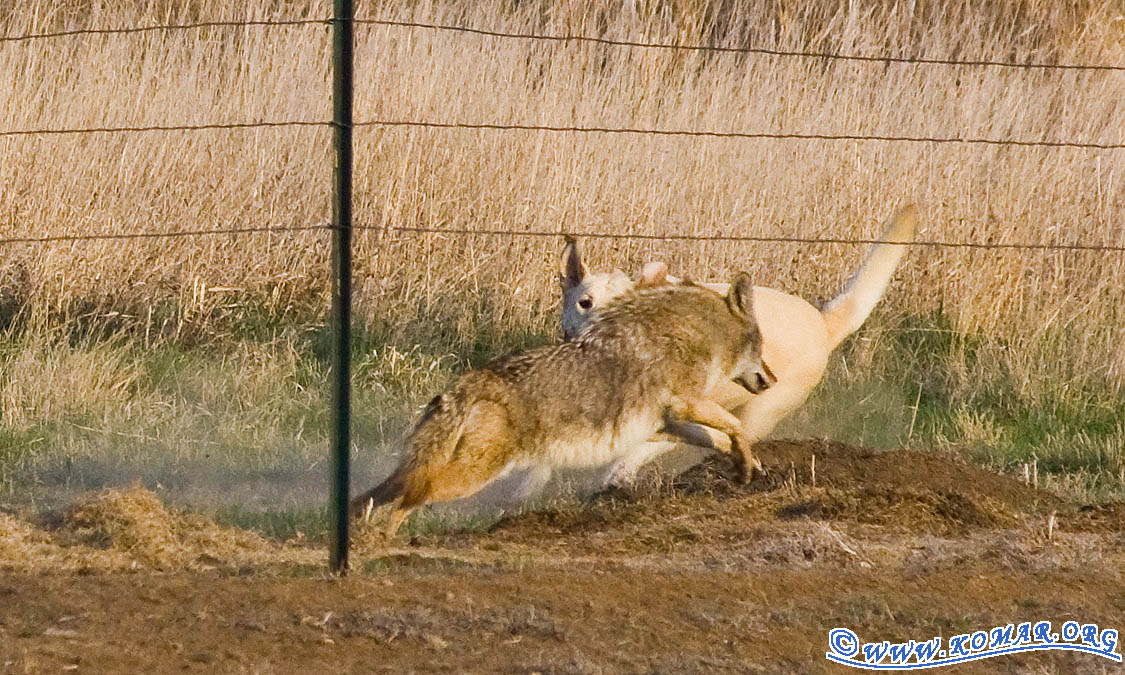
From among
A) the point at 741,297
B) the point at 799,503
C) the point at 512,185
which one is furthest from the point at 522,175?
the point at 799,503

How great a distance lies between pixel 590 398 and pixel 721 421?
0.55 metres

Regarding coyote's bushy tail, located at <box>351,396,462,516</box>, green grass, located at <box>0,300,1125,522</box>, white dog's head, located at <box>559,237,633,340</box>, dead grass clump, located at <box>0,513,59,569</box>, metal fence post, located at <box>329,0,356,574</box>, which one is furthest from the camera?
green grass, located at <box>0,300,1125,522</box>

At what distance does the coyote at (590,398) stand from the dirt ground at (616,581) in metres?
0.25

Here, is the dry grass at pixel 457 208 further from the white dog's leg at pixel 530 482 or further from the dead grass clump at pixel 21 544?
Result: the dead grass clump at pixel 21 544

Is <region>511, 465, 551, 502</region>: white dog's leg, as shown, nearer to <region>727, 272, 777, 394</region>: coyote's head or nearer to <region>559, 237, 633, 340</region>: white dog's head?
A: <region>559, 237, 633, 340</region>: white dog's head

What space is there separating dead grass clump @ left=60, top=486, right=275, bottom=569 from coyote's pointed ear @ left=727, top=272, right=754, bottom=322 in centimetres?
212

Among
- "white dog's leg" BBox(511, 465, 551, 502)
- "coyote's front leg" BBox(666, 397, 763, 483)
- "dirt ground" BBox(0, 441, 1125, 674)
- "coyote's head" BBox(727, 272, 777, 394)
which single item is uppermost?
"coyote's head" BBox(727, 272, 777, 394)

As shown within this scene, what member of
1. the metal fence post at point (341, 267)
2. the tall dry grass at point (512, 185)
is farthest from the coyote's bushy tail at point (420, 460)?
the tall dry grass at point (512, 185)

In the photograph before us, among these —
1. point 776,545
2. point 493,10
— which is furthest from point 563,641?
point 493,10

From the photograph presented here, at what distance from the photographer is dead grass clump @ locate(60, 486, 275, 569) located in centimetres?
617

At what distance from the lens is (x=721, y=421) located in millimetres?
6957

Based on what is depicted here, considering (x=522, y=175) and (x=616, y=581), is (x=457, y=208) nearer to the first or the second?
(x=522, y=175)

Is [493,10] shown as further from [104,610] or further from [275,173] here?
[104,610]

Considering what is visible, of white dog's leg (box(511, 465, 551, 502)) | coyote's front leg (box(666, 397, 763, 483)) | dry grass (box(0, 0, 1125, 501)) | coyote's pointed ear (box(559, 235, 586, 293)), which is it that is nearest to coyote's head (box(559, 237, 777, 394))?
coyote's pointed ear (box(559, 235, 586, 293))
